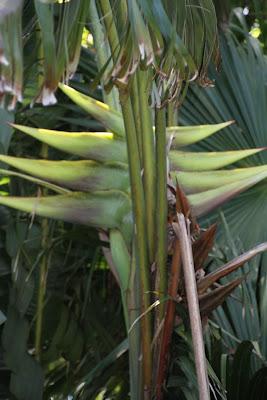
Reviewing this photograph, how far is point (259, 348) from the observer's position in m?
1.70

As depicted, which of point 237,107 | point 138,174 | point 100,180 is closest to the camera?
point 138,174

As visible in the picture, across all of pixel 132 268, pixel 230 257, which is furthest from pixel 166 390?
pixel 230 257

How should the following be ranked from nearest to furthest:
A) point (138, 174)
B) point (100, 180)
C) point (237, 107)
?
point (138, 174)
point (100, 180)
point (237, 107)

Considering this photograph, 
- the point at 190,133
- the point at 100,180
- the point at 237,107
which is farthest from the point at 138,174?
the point at 237,107

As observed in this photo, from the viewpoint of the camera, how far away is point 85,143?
1.50 m

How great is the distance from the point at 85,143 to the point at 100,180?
78 mm

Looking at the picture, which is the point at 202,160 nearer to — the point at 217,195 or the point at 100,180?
the point at 217,195

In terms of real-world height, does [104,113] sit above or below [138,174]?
above

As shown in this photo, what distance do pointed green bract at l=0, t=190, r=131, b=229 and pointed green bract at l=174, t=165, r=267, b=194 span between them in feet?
0.39

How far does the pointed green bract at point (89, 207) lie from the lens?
146 centimetres

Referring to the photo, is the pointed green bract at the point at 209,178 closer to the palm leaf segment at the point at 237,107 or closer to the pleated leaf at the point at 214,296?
the pleated leaf at the point at 214,296

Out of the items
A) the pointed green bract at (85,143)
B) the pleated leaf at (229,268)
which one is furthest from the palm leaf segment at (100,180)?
the pleated leaf at (229,268)

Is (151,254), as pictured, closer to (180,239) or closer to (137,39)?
(180,239)

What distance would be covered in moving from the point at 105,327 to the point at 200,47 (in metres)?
1.11
